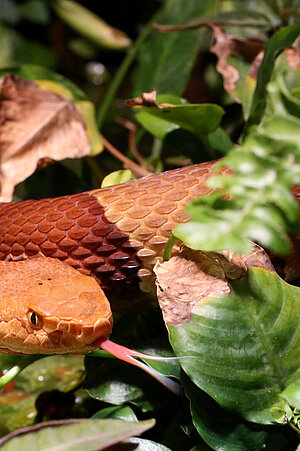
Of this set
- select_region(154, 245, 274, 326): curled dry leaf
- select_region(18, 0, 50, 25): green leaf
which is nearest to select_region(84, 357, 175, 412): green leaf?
select_region(154, 245, 274, 326): curled dry leaf

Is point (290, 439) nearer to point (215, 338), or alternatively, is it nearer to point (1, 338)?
point (215, 338)

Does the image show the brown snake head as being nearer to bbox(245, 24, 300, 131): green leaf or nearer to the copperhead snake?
the copperhead snake

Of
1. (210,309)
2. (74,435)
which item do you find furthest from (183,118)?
(74,435)

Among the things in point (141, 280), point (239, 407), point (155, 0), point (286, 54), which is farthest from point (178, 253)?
point (155, 0)

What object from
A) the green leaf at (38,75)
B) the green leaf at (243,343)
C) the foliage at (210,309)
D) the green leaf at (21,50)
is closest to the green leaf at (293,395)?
the foliage at (210,309)

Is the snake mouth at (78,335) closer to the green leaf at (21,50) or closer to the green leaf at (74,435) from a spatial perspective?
the green leaf at (74,435)
